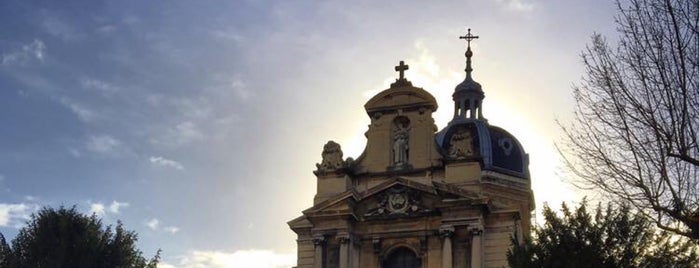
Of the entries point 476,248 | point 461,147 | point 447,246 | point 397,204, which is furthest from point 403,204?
point 476,248

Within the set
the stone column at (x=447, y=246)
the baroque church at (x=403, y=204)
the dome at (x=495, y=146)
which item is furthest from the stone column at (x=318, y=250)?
the dome at (x=495, y=146)

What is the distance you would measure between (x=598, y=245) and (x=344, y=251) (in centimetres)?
1013

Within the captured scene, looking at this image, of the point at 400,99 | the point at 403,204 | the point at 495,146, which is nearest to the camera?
the point at 403,204

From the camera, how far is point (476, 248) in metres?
28.9

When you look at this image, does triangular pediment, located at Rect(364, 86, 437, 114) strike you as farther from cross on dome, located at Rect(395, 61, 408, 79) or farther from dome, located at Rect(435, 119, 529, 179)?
dome, located at Rect(435, 119, 529, 179)

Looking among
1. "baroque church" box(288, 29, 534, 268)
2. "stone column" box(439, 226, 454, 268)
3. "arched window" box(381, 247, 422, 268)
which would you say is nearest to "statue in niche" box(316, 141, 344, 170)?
"baroque church" box(288, 29, 534, 268)

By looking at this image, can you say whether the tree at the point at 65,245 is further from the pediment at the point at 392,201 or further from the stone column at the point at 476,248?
the stone column at the point at 476,248

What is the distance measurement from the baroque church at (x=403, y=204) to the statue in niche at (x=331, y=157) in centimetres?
4

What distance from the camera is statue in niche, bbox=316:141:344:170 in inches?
A: 1265

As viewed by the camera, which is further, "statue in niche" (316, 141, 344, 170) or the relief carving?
"statue in niche" (316, 141, 344, 170)

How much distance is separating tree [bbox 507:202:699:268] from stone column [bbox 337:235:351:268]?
8.38m

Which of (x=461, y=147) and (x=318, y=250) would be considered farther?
(x=461, y=147)

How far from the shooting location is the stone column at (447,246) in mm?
28953

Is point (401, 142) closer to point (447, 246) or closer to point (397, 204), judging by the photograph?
point (397, 204)
